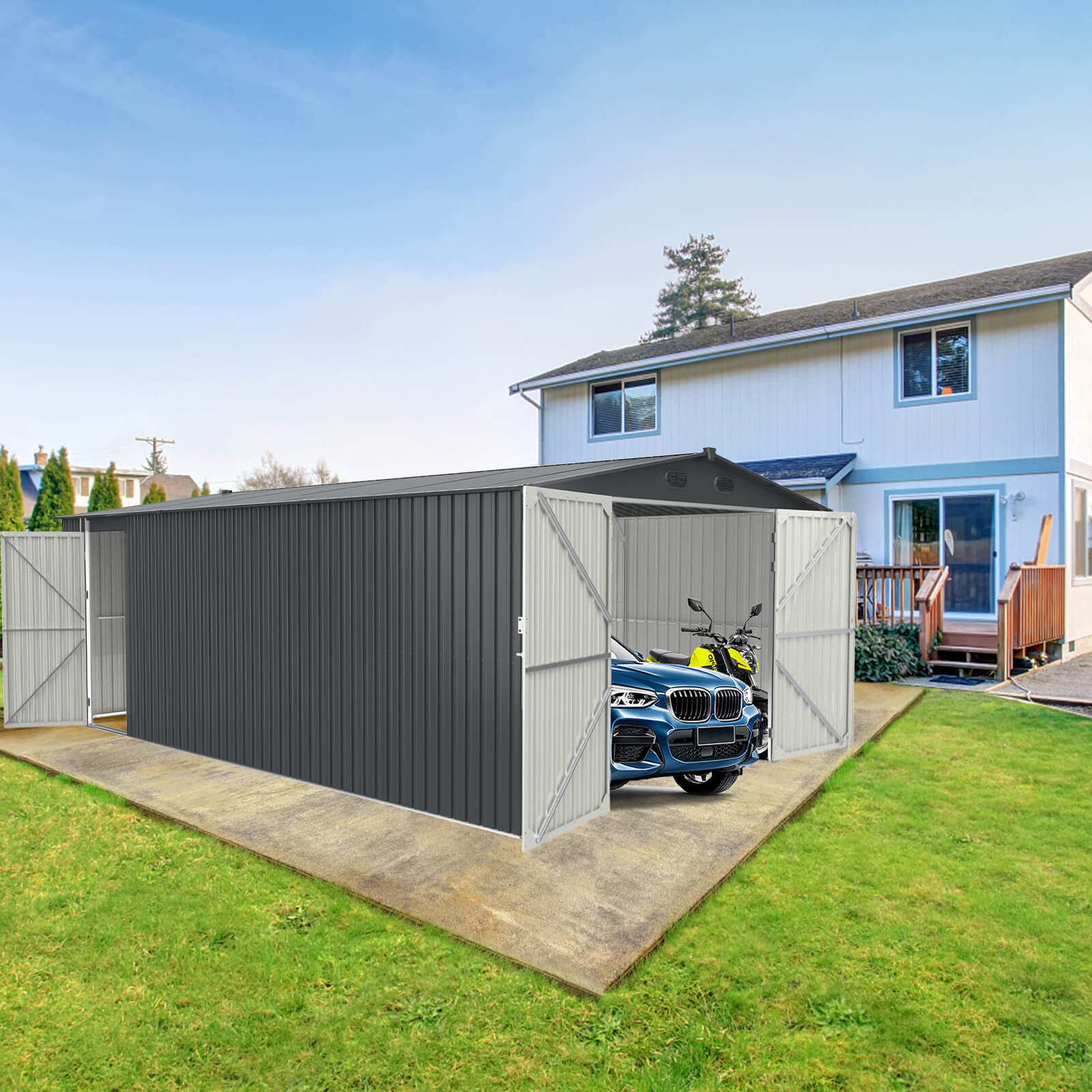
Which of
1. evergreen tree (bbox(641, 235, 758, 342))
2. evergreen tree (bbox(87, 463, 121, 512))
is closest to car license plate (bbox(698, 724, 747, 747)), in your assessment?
evergreen tree (bbox(87, 463, 121, 512))

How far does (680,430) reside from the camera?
48.5 ft

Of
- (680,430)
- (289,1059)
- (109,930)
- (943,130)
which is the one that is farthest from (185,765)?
(943,130)

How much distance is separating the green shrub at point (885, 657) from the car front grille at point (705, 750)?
16.4 ft

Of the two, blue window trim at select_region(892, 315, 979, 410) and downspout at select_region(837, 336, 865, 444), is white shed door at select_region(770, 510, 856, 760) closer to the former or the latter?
blue window trim at select_region(892, 315, 979, 410)

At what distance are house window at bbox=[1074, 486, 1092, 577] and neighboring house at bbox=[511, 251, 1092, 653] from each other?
0.16 feet

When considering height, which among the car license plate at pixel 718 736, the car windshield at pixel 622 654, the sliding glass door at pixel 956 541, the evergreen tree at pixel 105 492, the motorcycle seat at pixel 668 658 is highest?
the evergreen tree at pixel 105 492

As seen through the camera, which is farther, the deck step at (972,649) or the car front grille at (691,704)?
the deck step at (972,649)

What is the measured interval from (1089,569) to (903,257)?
1577 cm

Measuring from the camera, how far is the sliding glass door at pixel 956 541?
11.6 m

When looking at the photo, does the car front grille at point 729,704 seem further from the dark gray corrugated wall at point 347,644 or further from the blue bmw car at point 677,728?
the dark gray corrugated wall at point 347,644

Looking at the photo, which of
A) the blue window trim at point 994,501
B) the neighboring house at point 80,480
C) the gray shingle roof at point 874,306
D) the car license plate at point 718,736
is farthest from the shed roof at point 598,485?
the neighboring house at point 80,480

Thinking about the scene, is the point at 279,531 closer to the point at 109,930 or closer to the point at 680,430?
the point at 109,930

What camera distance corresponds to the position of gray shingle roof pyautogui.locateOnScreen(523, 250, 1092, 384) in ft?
38.3

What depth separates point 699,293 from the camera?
40.7 meters
